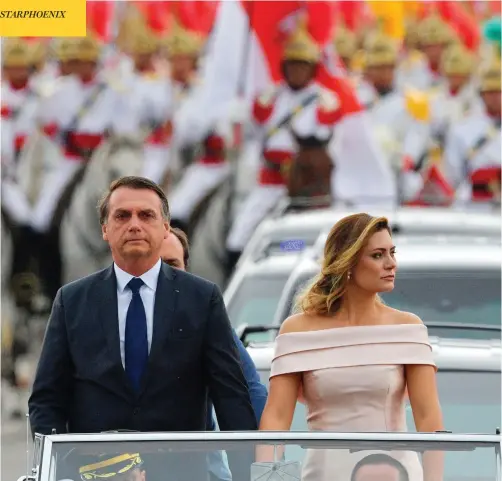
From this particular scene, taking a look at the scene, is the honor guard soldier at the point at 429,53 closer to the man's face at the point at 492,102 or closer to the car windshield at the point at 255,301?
the man's face at the point at 492,102

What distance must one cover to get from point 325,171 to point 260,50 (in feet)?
5.46

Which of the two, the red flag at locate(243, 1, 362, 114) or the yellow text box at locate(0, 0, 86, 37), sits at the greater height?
the red flag at locate(243, 1, 362, 114)

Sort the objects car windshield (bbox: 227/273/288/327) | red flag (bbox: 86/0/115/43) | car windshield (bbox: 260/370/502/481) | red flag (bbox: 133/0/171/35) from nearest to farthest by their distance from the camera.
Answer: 1. car windshield (bbox: 260/370/502/481)
2. car windshield (bbox: 227/273/288/327)
3. red flag (bbox: 86/0/115/43)
4. red flag (bbox: 133/0/171/35)

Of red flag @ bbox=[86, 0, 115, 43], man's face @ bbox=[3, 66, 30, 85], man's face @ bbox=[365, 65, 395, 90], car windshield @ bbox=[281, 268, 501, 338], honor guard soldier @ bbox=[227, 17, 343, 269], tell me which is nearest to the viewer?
car windshield @ bbox=[281, 268, 501, 338]

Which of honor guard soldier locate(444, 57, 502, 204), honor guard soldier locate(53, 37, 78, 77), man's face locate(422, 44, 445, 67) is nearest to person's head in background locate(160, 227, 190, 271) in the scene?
honor guard soldier locate(444, 57, 502, 204)

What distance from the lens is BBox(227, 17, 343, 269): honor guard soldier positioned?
18.8 meters

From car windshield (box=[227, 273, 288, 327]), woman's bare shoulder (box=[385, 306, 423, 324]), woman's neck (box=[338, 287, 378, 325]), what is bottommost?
woman's bare shoulder (box=[385, 306, 423, 324])

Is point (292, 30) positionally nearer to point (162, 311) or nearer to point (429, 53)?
point (429, 53)

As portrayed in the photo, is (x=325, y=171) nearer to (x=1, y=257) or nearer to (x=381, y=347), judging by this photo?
(x=1, y=257)

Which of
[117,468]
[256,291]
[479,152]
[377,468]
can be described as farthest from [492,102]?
[117,468]

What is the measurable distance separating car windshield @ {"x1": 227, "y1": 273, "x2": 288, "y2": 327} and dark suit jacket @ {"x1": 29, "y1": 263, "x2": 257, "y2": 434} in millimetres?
3966

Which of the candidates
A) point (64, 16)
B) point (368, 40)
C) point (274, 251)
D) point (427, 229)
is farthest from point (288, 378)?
point (368, 40)

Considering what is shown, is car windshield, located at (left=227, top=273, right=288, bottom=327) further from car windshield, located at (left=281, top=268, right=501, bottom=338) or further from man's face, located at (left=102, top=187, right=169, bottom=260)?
Answer: man's face, located at (left=102, top=187, right=169, bottom=260)

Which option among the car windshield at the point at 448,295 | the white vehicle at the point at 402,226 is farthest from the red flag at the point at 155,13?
the car windshield at the point at 448,295
